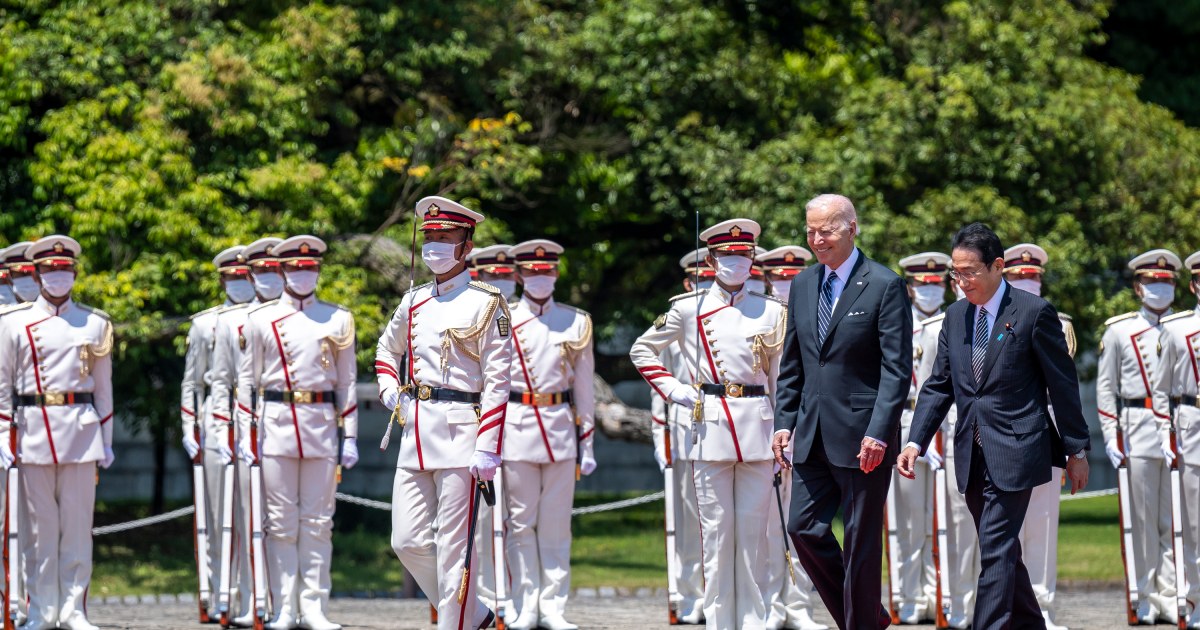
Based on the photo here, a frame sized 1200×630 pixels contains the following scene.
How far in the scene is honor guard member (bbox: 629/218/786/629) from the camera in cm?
909

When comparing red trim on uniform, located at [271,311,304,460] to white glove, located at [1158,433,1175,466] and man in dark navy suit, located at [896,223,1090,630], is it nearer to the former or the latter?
man in dark navy suit, located at [896,223,1090,630]

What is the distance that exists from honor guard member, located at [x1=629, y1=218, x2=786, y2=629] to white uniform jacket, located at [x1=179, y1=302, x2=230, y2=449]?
3621 mm

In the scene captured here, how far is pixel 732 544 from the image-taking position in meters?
9.12

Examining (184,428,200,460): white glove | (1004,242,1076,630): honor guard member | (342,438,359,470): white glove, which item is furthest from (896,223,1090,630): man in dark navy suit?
(184,428,200,460): white glove

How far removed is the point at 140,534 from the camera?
18031mm

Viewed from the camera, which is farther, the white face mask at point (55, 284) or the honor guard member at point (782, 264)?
the honor guard member at point (782, 264)

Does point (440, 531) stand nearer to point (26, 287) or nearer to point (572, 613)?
point (572, 613)

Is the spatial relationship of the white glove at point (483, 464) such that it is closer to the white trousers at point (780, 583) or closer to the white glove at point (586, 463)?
the white glove at point (586, 463)

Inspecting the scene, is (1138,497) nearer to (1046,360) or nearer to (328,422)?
(1046,360)

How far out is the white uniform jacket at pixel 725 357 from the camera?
9203 millimetres

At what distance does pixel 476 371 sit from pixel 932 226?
8.47 meters

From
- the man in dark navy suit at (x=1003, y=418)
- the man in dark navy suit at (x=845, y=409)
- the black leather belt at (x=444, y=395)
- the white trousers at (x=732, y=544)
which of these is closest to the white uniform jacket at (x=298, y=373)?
the black leather belt at (x=444, y=395)

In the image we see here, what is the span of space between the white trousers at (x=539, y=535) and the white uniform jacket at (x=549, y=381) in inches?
5.0

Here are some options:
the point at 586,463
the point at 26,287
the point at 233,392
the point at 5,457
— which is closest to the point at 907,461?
the point at 586,463
